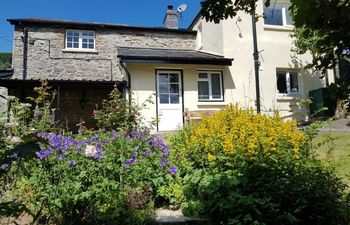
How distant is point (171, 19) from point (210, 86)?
6.37m

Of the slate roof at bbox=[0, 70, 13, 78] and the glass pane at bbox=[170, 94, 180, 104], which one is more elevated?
the slate roof at bbox=[0, 70, 13, 78]

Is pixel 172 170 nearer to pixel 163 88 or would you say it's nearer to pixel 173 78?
pixel 163 88

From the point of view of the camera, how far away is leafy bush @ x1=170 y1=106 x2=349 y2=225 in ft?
9.94

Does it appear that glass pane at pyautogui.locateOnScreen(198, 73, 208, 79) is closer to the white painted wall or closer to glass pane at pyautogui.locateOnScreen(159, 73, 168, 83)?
the white painted wall

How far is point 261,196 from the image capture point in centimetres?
316

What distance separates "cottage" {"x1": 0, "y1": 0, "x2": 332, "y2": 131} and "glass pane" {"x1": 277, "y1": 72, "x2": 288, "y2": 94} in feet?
0.15

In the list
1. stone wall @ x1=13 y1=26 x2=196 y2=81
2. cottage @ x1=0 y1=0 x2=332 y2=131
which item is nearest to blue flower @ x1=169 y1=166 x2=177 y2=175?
cottage @ x1=0 y1=0 x2=332 y2=131

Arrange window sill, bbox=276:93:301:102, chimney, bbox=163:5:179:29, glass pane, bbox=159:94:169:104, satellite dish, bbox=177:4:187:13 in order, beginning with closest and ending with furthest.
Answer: glass pane, bbox=159:94:169:104, window sill, bbox=276:93:301:102, chimney, bbox=163:5:179:29, satellite dish, bbox=177:4:187:13

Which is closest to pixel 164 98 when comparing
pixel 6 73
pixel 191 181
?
pixel 6 73

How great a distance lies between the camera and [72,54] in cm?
1470

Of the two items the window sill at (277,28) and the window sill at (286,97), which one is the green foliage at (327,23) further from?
the window sill at (277,28)

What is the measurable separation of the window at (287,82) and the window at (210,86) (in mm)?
2966

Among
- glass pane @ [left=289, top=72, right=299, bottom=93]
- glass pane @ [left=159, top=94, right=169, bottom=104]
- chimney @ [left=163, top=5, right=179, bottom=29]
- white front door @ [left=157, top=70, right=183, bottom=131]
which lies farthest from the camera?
chimney @ [left=163, top=5, right=179, bottom=29]

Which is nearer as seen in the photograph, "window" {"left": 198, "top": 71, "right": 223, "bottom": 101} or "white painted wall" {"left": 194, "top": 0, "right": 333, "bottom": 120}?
"window" {"left": 198, "top": 71, "right": 223, "bottom": 101}
